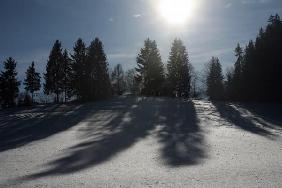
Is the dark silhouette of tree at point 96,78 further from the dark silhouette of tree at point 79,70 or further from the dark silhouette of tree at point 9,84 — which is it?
the dark silhouette of tree at point 9,84

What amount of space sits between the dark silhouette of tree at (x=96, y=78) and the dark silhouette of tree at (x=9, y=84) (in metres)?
16.2

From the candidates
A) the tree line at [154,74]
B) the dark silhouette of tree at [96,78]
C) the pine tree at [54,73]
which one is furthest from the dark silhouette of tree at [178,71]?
the pine tree at [54,73]

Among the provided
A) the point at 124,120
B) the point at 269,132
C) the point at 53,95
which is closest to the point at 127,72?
the point at 53,95

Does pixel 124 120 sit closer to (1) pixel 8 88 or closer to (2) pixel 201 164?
(2) pixel 201 164

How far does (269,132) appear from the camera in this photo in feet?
102

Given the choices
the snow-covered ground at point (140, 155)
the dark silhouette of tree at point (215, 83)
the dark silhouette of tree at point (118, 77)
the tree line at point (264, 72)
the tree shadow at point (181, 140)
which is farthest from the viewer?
the dark silhouette of tree at point (118, 77)

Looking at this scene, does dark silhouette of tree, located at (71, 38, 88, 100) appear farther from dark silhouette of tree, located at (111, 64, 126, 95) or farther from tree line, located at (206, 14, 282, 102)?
dark silhouette of tree, located at (111, 64, 126, 95)

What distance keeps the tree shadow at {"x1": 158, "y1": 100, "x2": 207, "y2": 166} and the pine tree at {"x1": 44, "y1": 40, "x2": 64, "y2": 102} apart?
152 ft

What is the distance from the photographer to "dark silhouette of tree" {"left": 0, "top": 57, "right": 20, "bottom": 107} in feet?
274

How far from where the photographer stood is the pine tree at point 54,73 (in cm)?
8933

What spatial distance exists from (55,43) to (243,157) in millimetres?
79173

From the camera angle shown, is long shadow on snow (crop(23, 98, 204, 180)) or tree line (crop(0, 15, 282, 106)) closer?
long shadow on snow (crop(23, 98, 204, 180))

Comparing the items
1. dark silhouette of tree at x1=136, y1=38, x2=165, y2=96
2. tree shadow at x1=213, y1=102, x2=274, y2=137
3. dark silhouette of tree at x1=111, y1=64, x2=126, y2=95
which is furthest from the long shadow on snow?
dark silhouette of tree at x1=111, y1=64, x2=126, y2=95

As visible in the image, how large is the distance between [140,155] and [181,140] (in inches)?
274
